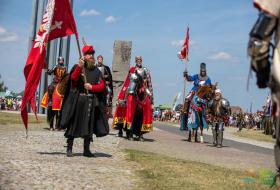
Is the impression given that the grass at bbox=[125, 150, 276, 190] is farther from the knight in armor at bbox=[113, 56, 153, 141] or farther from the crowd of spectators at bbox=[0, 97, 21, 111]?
the crowd of spectators at bbox=[0, 97, 21, 111]

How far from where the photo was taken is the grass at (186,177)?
6753 millimetres

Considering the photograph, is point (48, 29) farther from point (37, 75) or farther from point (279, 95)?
point (279, 95)

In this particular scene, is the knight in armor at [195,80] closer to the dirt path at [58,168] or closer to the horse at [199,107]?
the horse at [199,107]

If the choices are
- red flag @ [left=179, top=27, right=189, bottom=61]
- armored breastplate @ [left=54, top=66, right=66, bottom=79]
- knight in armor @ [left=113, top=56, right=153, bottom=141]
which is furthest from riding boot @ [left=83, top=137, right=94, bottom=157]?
red flag @ [left=179, top=27, right=189, bottom=61]

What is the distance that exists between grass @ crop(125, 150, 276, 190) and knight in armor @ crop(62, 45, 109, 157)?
→ 81 centimetres

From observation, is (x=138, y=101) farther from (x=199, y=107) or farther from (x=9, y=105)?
(x=9, y=105)

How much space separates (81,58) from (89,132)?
127cm

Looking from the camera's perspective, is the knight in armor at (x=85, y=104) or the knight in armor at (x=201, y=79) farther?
the knight in armor at (x=201, y=79)

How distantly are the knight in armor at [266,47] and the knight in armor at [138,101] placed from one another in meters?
9.87

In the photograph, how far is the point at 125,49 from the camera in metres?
24.8

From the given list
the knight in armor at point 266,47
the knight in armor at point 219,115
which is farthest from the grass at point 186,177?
the knight in armor at point 219,115

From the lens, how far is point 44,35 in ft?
31.1

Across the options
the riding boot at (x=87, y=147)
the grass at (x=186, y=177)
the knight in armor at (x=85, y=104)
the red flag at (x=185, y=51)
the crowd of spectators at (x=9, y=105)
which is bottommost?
the grass at (x=186, y=177)

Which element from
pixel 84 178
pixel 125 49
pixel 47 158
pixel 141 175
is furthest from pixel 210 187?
pixel 125 49
